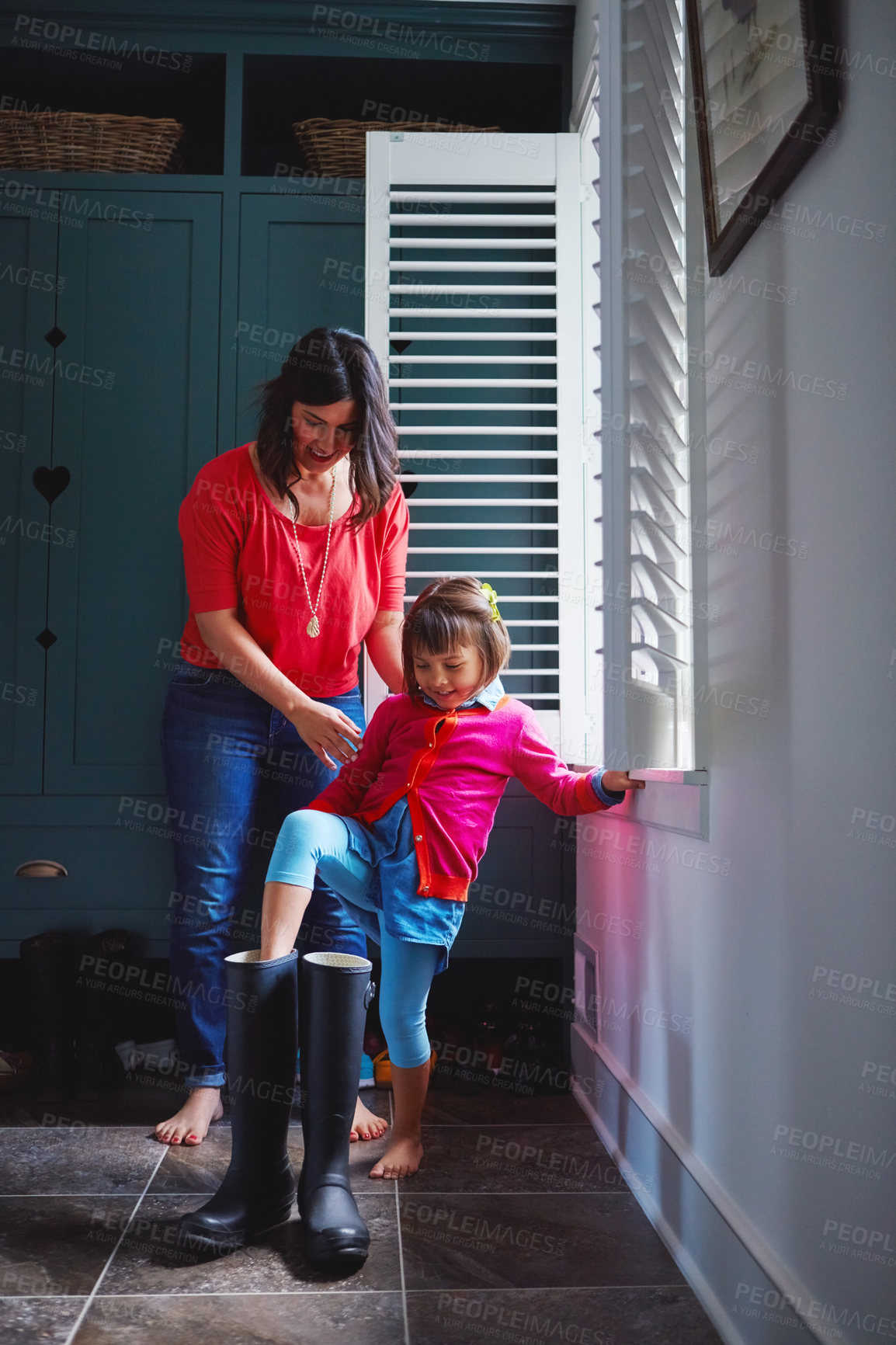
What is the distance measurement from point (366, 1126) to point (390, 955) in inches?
15.3

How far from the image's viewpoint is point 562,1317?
1250 mm

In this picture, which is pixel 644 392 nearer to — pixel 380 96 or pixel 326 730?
pixel 326 730

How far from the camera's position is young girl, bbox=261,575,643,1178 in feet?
5.45

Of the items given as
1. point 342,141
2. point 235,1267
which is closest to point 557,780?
point 235,1267

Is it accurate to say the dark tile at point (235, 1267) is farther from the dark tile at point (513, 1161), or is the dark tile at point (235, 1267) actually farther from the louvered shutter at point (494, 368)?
the louvered shutter at point (494, 368)

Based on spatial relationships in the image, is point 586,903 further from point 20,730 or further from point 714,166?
point 714,166

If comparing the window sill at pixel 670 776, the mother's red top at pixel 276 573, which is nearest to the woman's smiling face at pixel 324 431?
the mother's red top at pixel 276 573

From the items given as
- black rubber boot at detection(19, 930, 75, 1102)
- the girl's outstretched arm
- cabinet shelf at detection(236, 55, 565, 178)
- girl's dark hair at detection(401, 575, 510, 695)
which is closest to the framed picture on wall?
girl's dark hair at detection(401, 575, 510, 695)

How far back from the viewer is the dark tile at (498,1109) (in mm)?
1956

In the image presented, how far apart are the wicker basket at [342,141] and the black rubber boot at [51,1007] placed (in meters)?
1.75

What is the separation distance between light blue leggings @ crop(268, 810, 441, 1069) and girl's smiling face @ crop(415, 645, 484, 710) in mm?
265

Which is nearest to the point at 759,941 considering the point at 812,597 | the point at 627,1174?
the point at 812,597

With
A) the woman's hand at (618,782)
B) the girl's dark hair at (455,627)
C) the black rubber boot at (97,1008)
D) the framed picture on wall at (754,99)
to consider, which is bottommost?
the black rubber boot at (97,1008)

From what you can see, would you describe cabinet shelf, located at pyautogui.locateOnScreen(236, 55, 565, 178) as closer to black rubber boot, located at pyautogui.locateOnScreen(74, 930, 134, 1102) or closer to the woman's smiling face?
the woman's smiling face
